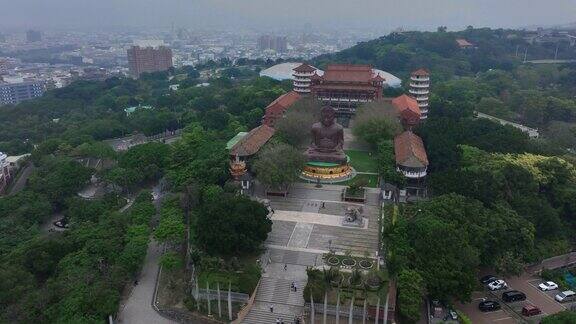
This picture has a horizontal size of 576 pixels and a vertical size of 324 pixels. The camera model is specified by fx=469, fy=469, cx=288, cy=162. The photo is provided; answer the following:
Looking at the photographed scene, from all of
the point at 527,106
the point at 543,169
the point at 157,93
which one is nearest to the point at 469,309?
the point at 543,169

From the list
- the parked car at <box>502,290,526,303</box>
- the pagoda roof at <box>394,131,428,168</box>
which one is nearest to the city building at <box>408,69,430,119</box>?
the pagoda roof at <box>394,131,428,168</box>

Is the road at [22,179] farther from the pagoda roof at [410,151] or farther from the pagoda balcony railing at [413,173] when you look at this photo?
the pagoda balcony railing at [413,173]

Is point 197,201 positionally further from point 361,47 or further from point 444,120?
point 361,47

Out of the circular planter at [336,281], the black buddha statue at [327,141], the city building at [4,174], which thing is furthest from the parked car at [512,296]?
the city building at [4,174]

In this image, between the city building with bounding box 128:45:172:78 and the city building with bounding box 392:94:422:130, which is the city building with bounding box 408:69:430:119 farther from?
the city building with bounding box 128:45:172:78

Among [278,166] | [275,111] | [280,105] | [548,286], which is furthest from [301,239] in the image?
[280,105]

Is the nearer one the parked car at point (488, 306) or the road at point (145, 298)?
the road at point (145, 298)
